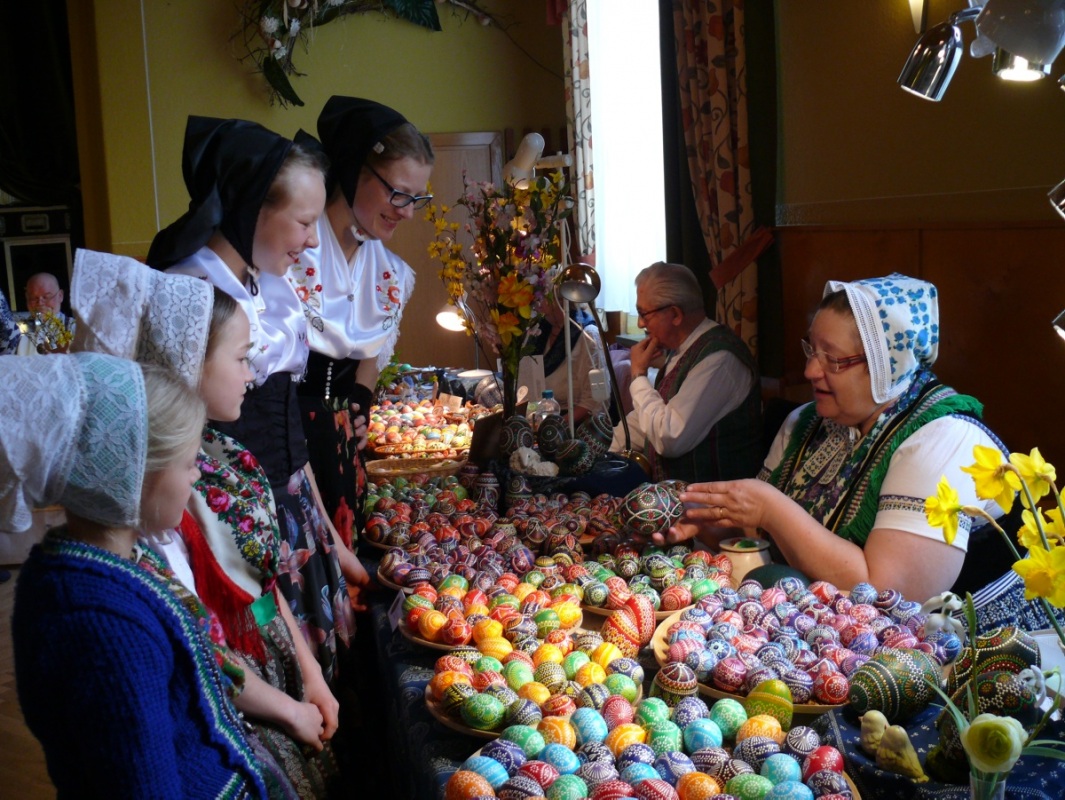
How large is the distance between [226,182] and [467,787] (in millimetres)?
1318

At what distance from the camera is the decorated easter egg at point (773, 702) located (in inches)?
52.4

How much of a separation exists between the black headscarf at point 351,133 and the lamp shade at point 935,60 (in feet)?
4.64

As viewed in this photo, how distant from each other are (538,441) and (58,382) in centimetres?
169

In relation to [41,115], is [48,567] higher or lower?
lower

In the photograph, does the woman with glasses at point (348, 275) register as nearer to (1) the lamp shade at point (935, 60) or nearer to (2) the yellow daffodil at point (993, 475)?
(1) the lamp shade at point (935, 60)

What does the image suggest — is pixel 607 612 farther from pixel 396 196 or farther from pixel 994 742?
pixel 396 196

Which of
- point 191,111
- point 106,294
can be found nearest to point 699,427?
point 106,294

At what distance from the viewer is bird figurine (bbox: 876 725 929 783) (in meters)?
1.14

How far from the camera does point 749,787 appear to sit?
116 centimetres

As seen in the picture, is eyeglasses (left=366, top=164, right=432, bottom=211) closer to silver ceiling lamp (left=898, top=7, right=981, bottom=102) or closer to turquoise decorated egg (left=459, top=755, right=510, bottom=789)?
silver ceiling lamp (left=898, top=7, right=981, bottom=102)

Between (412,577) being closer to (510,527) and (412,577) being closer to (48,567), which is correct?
(510,527)

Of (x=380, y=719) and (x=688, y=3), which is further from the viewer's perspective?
(x=688, y=3)

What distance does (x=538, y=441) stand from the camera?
2715 mm

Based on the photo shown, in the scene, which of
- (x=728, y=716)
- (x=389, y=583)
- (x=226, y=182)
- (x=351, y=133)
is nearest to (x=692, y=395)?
(x=351, y=133)
